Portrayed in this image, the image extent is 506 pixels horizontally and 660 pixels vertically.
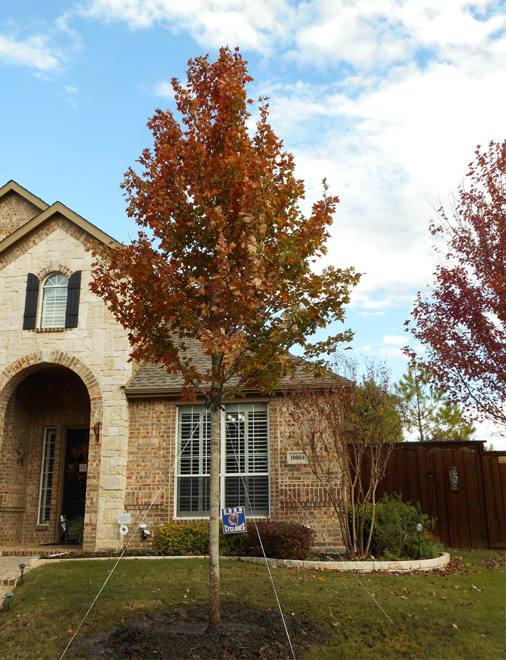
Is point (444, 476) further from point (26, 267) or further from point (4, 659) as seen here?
point (26, 267)

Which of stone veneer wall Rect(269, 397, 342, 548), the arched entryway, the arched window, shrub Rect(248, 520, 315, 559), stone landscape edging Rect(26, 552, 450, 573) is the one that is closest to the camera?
stone landscape edging Rect(26, 552, 450, 573)

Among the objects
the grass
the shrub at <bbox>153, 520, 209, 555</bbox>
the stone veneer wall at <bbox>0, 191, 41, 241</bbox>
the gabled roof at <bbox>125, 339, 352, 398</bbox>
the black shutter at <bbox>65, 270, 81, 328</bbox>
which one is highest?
the stone veneer wall at <bbox>0, 191, 41, 241</bbox>

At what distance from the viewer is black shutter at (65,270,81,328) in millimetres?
12906

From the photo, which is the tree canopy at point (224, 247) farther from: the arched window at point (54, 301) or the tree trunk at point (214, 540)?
the arched window at point (54, 301)

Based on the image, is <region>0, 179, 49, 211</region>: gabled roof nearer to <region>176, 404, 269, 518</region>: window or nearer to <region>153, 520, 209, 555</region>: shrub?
<region>176, 404, 269, 518</region>: window

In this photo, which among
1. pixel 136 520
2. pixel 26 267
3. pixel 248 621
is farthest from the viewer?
pixel 26 267

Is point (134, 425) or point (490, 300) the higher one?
point (490, 300)

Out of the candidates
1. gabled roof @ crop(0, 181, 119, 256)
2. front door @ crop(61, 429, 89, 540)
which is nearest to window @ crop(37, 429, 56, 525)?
front door @ crop(61, 429, 89, 540)

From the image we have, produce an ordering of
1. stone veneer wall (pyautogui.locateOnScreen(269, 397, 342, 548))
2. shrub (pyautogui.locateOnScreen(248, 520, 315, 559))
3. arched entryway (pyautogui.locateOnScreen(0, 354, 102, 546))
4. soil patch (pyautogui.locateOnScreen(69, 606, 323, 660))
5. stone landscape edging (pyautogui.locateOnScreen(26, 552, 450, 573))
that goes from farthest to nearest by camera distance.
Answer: arched entryway (pyautogui.locateOnScreen(0, 354, 102, 546)), stone veneer wall (pyautogui.locateOnScreen(269, 397, 342, 548)), shrub (pyautogui.locateOnScreen(248, 520, 315, 559)), stone landscape edging (pyautogui.locateOnScreen(26, 552, 450, 573)), soil patch (pyautogui.locateOnScreen(69, 606, 323, 660))

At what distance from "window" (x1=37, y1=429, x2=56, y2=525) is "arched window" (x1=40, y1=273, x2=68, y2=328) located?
2.87m

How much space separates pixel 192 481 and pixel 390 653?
713 cm

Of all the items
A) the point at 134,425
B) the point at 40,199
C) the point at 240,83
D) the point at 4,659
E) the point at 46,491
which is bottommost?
the point at 4,659

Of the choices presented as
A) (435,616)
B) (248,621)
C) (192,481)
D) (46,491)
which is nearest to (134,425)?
(192,481)

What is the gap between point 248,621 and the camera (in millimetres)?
6043
